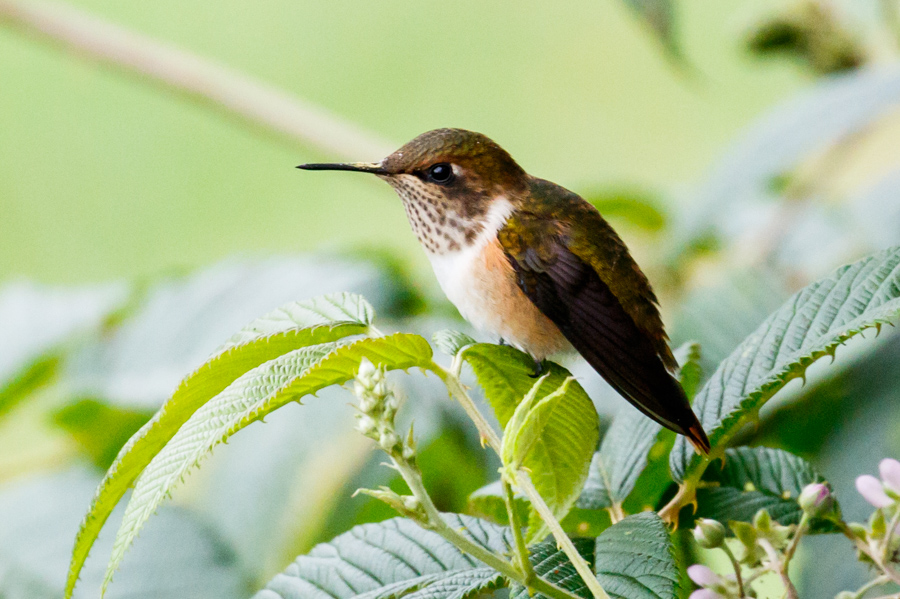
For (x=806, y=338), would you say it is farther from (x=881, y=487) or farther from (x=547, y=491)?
(x=547, y=491)

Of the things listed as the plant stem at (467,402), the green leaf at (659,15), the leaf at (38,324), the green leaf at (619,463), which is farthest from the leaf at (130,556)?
the green leaf at (659,15)

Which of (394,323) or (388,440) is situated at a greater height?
(388,440)

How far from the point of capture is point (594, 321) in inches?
36.4

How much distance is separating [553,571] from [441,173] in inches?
22.3

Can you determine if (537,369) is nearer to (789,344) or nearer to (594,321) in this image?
(594,321)

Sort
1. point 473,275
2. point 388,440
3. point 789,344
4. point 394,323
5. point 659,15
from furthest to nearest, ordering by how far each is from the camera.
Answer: point 394,323 → point 659,15 → point 473,275 → point 789,344 → point 388,440

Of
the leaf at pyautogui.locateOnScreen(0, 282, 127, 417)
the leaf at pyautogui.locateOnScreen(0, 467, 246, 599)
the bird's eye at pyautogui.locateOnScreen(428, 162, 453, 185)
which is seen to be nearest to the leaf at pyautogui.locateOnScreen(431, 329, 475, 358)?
the bird's eye at pyautogui.locateOnScreen(428, 162, 453, 185)

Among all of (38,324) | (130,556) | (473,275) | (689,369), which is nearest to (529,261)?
(473,275)

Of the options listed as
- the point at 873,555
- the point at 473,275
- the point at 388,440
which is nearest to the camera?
the point at 388,440

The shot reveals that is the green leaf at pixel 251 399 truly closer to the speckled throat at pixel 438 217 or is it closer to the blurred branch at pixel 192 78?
the speckled throat at pixel 438 217

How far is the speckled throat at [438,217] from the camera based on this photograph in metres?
1.08

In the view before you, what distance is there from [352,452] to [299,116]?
2.90ft

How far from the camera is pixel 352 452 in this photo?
6.03 ft

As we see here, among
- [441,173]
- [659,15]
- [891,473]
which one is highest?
[659,15]
